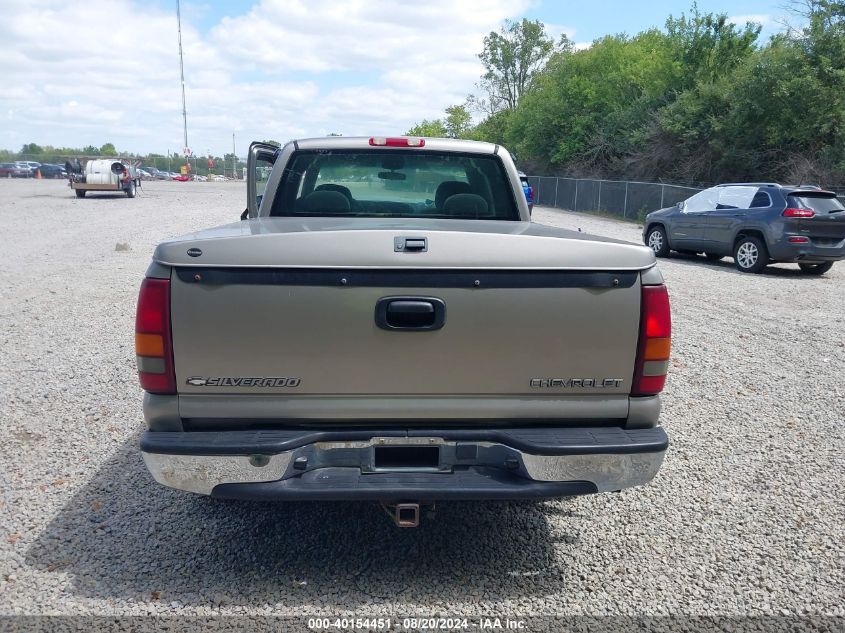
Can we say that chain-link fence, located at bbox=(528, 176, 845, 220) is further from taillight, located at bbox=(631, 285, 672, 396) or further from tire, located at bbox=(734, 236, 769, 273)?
taillight, located at bbox=(631, 285, 672, 396)

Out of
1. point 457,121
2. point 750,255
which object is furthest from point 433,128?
point 750,255

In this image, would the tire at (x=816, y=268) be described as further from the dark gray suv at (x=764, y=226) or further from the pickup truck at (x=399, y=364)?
the pickup truck at (x=399, y=364)

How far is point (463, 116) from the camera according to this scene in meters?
77.4

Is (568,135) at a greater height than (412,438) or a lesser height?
greater

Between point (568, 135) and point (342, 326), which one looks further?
point (568, 135)

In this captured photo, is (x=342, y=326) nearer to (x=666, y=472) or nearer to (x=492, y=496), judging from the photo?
(x=492, y=496)

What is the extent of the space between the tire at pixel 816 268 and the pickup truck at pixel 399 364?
1304 cm

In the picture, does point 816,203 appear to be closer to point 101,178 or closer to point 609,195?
point 609,195

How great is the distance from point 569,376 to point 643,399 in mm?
368

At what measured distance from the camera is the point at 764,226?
13219 mm

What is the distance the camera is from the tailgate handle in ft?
9.42

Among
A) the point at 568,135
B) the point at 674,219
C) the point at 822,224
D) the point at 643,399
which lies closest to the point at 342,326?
the point at 643,399

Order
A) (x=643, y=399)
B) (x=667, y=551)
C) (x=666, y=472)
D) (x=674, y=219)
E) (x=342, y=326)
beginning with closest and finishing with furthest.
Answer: (x=342, y=326) < (x=643, y=399) < (x=667, y=551) < (x=666, y=472) < (x=674, y=219)

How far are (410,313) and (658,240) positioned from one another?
14278mm
